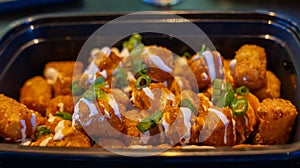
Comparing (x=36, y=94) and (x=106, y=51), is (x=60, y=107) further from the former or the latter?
(x=106, y=51)

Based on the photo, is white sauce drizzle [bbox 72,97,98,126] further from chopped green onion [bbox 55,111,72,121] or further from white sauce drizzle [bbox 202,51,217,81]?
white sauce drizzle [bbox 202,51,217,81]

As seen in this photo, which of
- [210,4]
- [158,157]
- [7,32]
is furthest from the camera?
[210,4]

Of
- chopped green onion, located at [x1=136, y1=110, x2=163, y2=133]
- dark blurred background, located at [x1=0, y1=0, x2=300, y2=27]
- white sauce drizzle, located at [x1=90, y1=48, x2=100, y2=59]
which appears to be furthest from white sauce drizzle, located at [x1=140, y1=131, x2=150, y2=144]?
dark blurred background, located at [x1=0, y1=0, x2=300, y2=27]

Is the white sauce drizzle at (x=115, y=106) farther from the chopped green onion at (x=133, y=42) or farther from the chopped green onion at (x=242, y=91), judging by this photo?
the chopped green onion at (x=242, y=91)

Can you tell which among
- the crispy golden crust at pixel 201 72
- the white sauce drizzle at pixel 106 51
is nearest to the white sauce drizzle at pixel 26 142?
the white sauce drizzle at pixel 106 51

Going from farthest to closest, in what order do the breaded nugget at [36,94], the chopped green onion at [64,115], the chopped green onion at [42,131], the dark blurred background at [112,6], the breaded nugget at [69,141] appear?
the dark blurred background at [112,6], the breaded nugget at [36,94], the chopped green onion at [64,115], the chopped green onion at [42,131], the breaded nugget at [69,141]

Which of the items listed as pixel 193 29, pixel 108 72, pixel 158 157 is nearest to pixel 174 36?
pixel 193 29

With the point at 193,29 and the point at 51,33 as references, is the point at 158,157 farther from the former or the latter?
the point at 51,33
